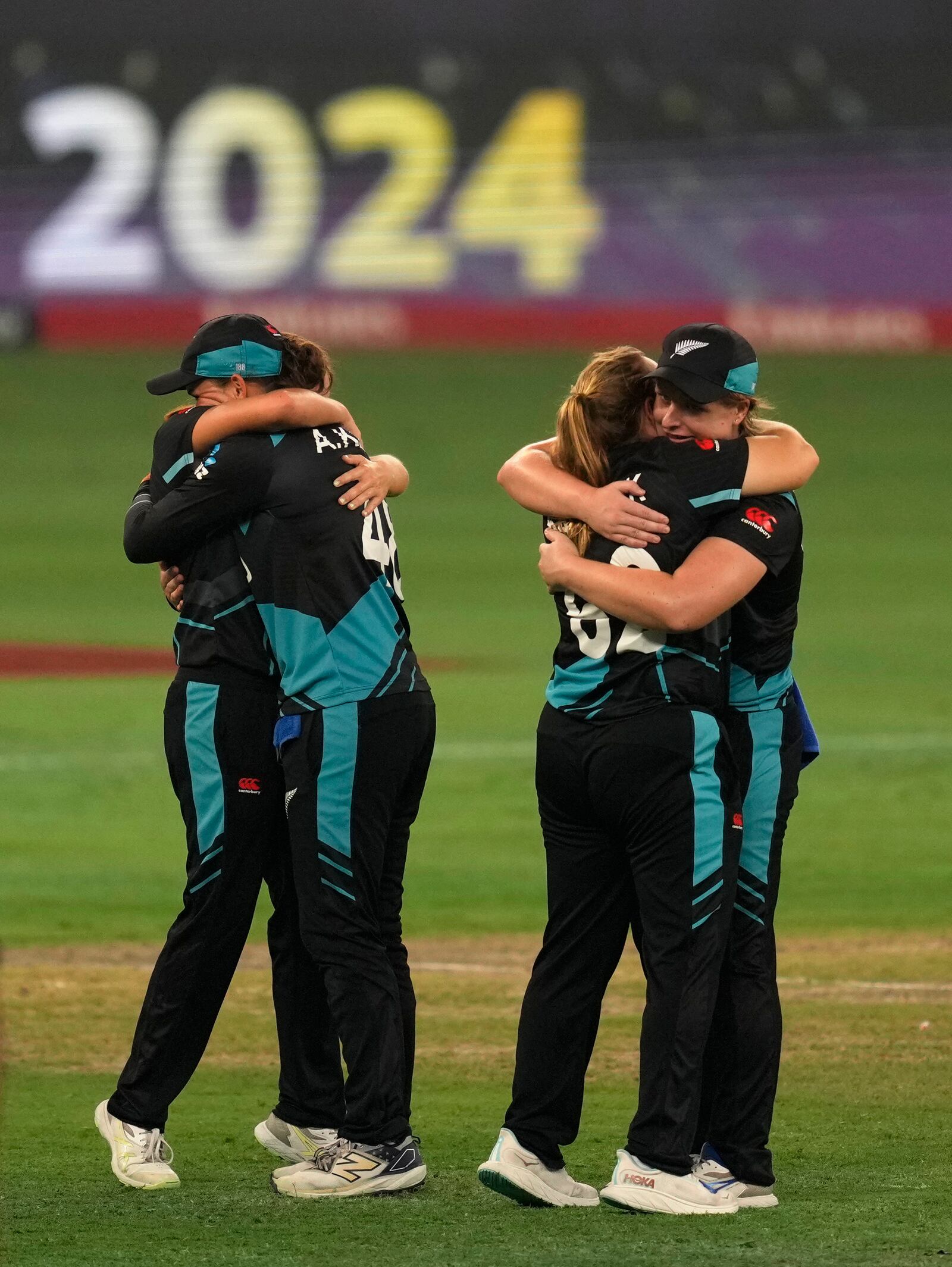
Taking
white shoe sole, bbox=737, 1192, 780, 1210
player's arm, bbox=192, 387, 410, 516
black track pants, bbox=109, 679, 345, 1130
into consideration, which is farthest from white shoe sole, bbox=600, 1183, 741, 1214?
player's arm, bbox=192, 387, 410, 516

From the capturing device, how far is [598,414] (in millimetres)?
5234

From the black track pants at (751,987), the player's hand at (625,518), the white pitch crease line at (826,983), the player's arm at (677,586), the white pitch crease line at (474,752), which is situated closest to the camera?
the player's arm at (677,586)

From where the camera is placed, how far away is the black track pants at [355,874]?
5.34 metres

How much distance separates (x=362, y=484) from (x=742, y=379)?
0.99m

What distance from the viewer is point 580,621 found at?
204 inches

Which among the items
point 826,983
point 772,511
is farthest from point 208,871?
point 826,983

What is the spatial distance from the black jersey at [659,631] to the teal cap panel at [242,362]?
95cm

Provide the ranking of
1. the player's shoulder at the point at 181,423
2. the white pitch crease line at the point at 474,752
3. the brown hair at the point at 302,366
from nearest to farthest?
the player's shoulder at the point at 181,423 < the brown hair at the point at 302,366 < the white pitch crease line at the point at 474,752

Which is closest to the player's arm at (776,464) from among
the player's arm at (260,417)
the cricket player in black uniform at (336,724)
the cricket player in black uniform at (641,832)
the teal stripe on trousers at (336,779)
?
the cricket player in black uniform at (641,832)

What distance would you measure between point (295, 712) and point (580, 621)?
759 mm

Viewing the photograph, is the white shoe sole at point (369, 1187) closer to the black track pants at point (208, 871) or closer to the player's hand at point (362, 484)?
the black track pants at point (208, 871)

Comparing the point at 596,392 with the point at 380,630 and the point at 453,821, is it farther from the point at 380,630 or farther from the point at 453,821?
the point at 453,821

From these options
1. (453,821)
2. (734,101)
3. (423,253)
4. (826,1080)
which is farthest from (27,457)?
(826,1080)

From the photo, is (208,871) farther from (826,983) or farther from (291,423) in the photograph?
(826,983)
